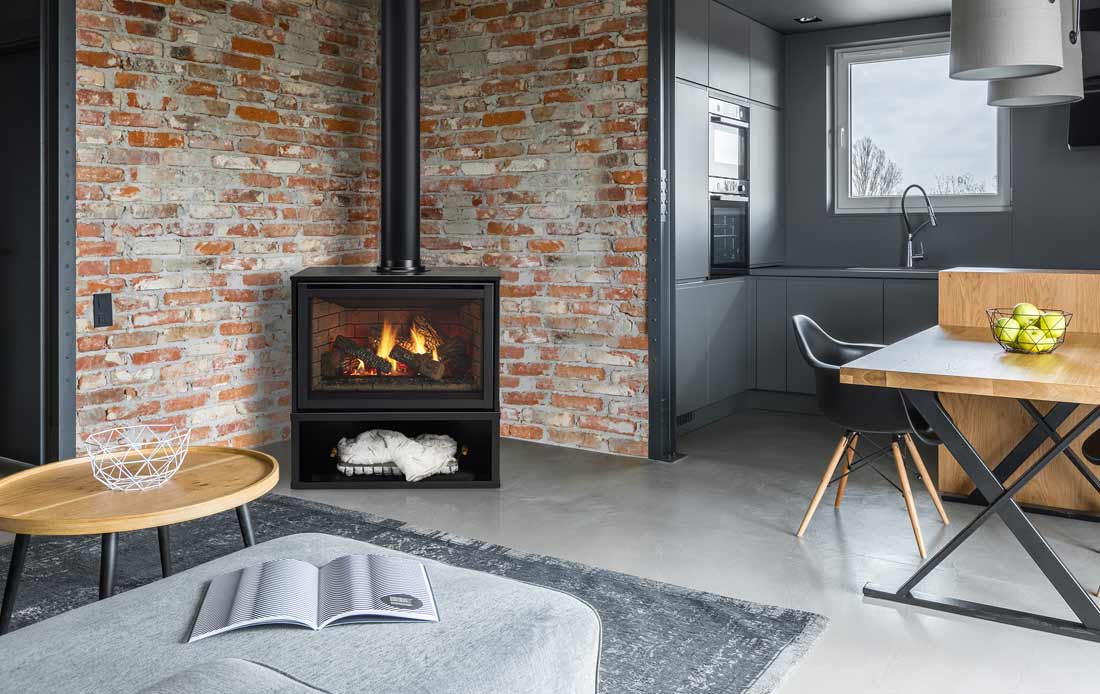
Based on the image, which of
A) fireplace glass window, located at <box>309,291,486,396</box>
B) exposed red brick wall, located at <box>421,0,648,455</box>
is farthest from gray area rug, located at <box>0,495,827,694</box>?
exposed red brick wall, located at <box>421,0,648,455</box>

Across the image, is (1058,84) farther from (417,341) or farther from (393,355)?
(393,355)

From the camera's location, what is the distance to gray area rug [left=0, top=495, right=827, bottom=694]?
240 centimetres

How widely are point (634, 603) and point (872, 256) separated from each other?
4.06 m

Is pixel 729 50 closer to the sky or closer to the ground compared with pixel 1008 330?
closer to the sky

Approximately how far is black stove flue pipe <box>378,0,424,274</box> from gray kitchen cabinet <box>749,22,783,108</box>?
7.88ft

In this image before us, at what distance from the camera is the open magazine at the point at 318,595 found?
5.25 feet

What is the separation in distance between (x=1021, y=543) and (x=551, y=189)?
2884mm

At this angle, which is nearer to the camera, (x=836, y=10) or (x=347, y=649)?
(x=347, y=649)

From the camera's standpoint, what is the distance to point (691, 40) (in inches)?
195

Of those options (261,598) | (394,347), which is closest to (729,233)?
(394,347)

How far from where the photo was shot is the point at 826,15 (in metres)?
5.76

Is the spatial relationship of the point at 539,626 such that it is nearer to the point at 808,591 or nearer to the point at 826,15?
the point at 808,591

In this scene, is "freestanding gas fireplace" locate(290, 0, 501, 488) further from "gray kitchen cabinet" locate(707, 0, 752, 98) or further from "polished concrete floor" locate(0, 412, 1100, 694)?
"gray kitchen cabinet" locate(707, 0, 752, 98)

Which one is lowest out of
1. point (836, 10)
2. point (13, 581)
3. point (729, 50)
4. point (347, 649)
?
point (13, 581)
